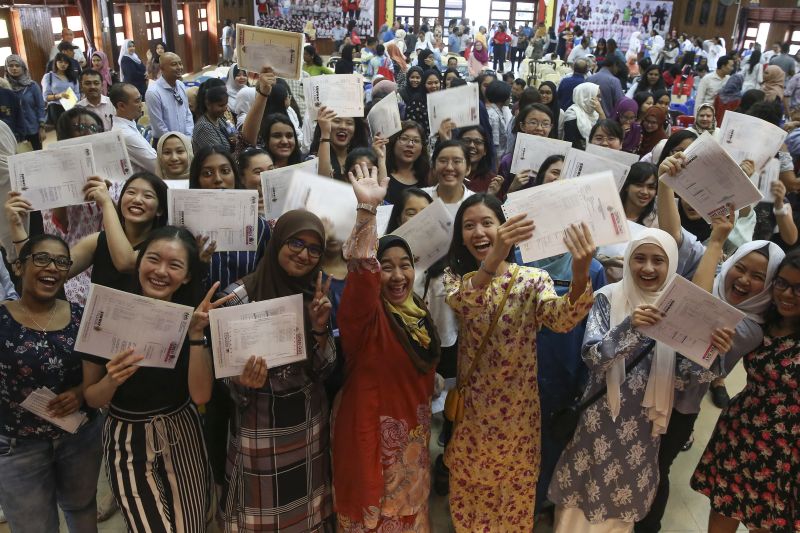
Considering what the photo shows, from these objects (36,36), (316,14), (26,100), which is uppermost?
(316,14)

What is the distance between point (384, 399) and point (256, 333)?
540mm

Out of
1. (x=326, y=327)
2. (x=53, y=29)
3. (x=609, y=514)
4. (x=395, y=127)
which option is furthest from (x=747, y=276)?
(x=53, y=29)

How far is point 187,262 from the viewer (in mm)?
1998

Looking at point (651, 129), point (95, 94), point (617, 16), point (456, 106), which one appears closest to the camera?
point (456, 106)

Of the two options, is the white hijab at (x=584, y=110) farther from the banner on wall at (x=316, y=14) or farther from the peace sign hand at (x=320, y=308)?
the banner on wall at (x=316, y=14)

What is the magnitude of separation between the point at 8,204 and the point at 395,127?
228 cm

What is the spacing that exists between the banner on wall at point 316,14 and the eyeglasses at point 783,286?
20804mm

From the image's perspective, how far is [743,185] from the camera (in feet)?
7.21

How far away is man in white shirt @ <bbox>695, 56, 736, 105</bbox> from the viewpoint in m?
8.06

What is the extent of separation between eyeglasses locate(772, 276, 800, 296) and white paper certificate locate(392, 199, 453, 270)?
1.20 meters

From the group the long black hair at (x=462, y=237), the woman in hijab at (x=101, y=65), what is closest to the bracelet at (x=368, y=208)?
the long black hair at (x=462, y=237)

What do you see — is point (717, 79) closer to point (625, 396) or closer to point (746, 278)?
point (746, 278)

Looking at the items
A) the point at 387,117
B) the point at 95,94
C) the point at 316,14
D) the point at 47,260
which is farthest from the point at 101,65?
the point at 316,14

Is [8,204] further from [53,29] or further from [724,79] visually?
[53,29]
